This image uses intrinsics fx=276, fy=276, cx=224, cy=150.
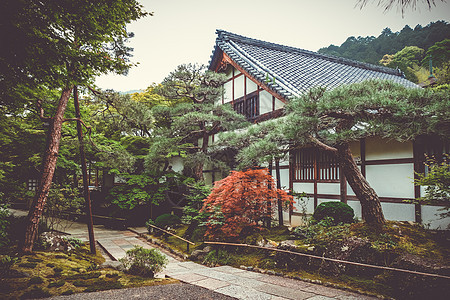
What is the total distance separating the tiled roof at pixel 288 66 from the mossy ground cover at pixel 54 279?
7731 millimetres

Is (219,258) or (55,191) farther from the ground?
(55,191)

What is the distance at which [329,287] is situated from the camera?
5.32m

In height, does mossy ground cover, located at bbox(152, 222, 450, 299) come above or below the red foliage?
below

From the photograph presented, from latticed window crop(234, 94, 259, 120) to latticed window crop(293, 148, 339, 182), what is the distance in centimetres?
290

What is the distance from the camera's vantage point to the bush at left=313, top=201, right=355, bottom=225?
302 inches

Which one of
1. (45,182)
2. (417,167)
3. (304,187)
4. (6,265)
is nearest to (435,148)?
(417,167)

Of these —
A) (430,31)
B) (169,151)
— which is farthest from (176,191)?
(430,31)

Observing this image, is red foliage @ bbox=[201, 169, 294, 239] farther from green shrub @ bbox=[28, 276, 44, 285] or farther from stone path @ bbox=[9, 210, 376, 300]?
A: green shrub @ bbox=[28, 276, 44, 285]

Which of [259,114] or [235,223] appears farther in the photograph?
[259,114]

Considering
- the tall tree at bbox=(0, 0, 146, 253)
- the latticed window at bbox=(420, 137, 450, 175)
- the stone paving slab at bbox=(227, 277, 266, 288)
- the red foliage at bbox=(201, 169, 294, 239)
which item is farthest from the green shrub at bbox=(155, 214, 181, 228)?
the latticed window at bbox=(420, 137, 450, 175)

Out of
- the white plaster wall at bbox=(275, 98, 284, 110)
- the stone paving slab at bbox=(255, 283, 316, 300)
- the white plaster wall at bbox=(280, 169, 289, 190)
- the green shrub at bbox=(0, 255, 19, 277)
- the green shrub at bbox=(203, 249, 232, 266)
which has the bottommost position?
the green shrub at bbox=(203, 249, 232, 266)

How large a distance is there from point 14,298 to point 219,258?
4.84 metres

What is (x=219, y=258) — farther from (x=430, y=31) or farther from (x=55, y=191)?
(x=430, y=31)

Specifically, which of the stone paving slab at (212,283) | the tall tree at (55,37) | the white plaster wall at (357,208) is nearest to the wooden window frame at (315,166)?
the white plaster wall at (357,208)
